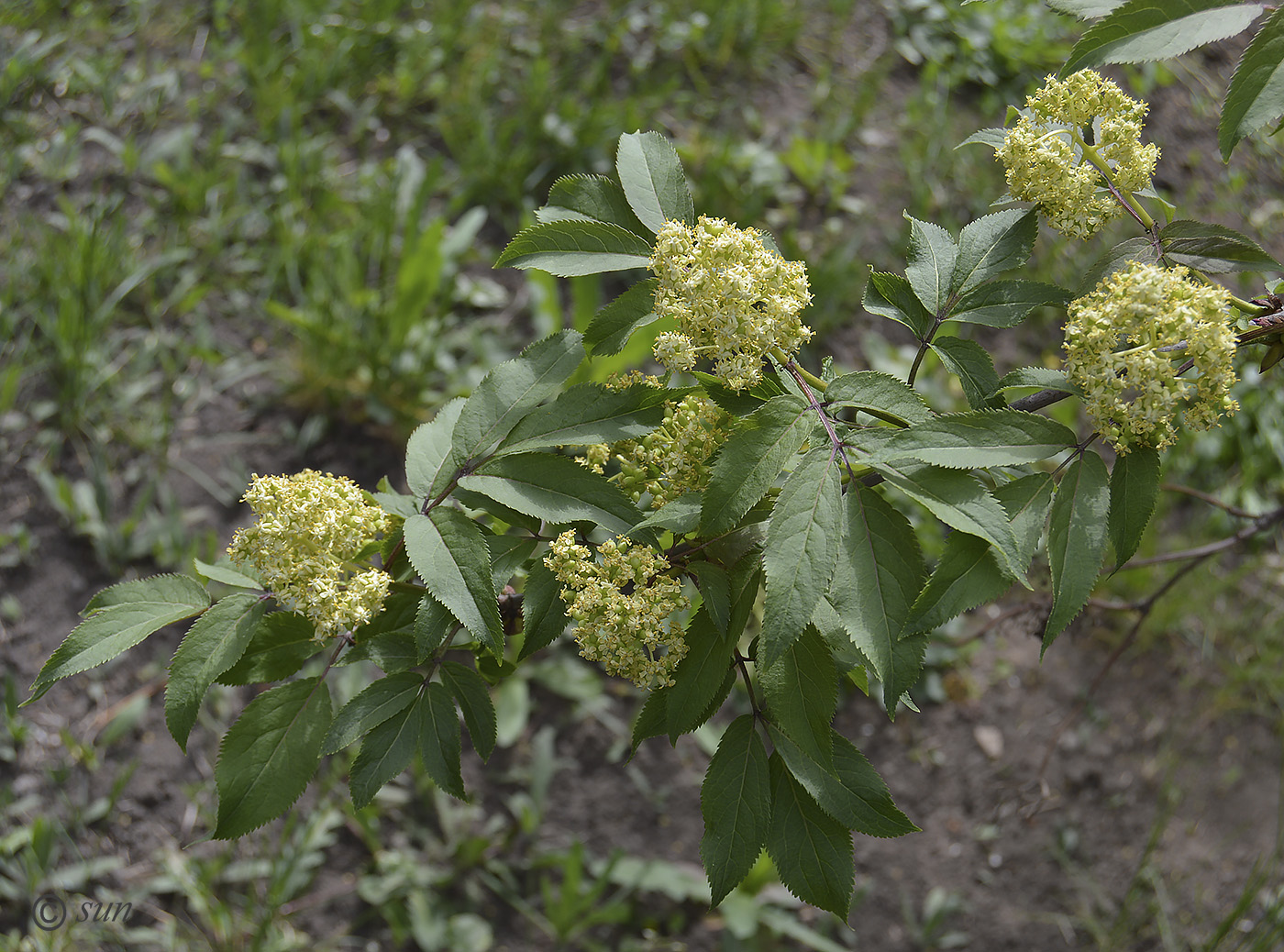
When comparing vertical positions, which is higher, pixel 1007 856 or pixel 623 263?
pixel 623 263

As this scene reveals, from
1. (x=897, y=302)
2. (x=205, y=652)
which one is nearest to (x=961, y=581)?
(x=897, y=302)

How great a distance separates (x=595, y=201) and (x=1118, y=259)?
2.35 feet

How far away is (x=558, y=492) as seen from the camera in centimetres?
122

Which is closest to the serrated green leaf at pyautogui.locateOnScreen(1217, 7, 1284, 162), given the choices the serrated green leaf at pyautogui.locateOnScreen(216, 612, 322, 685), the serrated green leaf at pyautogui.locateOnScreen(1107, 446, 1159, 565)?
the serrated green leaf at pyautogui.locateOnScreen(1107, 446, 1159, 565)

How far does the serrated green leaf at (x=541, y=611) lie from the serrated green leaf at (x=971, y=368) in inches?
23.2

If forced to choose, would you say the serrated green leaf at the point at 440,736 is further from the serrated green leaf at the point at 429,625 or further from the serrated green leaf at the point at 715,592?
the serrated green leaf at the point at 715,592

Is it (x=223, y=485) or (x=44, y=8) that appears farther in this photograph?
(x=44, y=8)

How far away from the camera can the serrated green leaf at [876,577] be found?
3.26 feet

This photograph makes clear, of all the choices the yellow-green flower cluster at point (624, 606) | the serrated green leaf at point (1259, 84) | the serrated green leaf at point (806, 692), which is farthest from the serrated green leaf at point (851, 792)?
the serrated green leaf at point (1259, 84)

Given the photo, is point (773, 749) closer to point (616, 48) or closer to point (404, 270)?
point (404, 270)

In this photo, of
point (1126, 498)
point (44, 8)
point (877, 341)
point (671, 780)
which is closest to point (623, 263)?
point (1126, 498)

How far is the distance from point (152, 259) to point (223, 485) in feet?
3.68

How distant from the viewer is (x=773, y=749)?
4.28 ft

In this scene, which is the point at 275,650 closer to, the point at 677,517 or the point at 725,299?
the point at 677,517
